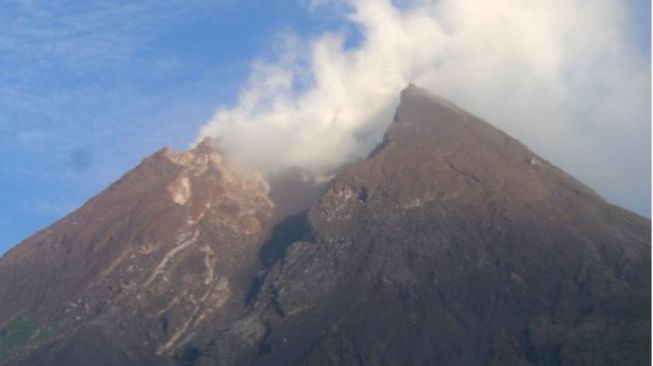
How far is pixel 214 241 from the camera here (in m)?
185

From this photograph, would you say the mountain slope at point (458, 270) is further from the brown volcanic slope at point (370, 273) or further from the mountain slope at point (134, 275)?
the mountain slope at point (134, 275)

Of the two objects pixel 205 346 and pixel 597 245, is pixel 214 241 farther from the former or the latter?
pixel 597 245

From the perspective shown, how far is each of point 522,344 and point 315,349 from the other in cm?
2648

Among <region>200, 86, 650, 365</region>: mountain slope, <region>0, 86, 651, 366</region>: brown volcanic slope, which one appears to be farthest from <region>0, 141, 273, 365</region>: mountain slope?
<region>200, 86, 650, 365</region>: mountain slope

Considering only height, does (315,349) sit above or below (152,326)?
below

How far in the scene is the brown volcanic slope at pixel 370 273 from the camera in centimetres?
14312

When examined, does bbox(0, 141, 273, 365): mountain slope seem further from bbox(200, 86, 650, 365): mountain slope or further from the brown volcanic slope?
bbox(200, 86, 650, 365): mountain slope

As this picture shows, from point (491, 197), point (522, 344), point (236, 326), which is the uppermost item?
point (491, 197)

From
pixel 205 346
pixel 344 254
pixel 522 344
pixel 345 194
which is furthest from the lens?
pixel 345 194

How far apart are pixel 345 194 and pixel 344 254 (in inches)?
706

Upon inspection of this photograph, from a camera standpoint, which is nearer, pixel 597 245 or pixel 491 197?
pixel 597 245

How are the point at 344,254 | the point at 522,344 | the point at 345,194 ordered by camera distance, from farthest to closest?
1. the point at 345,194
2. the point at 344,254
3. the point at 522,344

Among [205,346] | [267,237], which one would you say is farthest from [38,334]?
[267,237]

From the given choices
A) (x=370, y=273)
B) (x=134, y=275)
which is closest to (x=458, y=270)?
(x=370, y=273)
